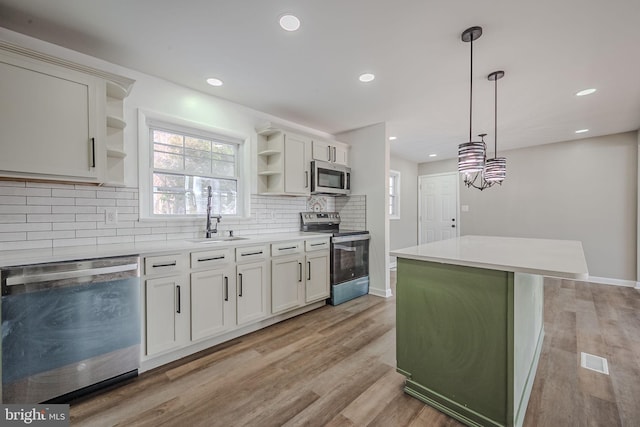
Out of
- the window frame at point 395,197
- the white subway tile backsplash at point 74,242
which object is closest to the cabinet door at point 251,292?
the white subway tile backsplash at point 74,242

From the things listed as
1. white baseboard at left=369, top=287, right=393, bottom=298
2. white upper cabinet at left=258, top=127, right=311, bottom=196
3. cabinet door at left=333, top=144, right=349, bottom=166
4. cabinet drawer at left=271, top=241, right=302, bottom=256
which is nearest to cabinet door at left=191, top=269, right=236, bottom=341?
cabinet drawer at left=271, top=241, right=302, bottom=256

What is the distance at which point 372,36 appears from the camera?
1971 mm

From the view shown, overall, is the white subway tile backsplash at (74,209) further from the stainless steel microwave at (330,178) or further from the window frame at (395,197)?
the window frame at (395,197)

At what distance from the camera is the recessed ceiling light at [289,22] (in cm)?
178

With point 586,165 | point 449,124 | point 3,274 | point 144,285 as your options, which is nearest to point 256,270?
point 144,285

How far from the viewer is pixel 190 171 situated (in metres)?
2.85

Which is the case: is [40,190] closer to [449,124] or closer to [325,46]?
[325,46]

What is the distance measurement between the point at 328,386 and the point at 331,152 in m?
2.94

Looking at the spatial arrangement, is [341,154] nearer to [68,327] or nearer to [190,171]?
[190,171]

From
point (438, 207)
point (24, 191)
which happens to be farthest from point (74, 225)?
point (438, 207)

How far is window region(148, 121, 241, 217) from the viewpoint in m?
2.64

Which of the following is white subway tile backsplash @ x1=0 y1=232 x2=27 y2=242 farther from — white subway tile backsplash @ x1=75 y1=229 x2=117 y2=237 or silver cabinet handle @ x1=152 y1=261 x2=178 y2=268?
silver cabinet handle @ x1=152 y1=261 x2=178 y2=268

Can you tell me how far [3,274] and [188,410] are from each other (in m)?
1.28

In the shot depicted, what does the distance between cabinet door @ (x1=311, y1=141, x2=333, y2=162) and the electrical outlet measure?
90.1 inches
